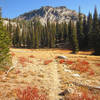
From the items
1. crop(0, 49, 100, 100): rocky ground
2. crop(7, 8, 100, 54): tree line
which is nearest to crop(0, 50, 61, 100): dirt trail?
crop(0, 49, 100, 100): rocky ground

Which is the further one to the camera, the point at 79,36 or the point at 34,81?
the point at 79,36

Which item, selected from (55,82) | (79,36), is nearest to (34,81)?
(55,82)

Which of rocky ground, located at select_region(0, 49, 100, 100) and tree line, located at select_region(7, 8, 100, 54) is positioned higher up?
tree line, located at select_region(7, 8, 100, 54)

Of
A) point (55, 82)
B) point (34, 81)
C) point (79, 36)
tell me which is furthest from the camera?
point (79, 36)

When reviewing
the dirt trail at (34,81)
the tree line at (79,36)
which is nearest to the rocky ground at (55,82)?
the dirt trail at (34,81)

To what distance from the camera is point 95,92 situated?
6738 mm

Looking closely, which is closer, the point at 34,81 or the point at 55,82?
the point at 55,82

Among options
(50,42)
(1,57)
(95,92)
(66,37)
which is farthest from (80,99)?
(66,37)

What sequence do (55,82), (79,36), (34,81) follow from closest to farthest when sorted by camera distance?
(55,82) → (34,81) → (79,36)

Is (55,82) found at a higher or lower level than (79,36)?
lower

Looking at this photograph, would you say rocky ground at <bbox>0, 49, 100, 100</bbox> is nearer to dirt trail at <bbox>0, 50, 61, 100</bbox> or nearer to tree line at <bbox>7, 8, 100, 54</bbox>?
dirt trail at <bbox>0, 50, 61, 100</bbox>

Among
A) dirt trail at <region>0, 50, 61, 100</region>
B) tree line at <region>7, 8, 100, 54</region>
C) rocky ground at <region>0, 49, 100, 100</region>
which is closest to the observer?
rocky ground at <region>0, 49, 100, 100</region>

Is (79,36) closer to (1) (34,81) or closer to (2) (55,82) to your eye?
(2) (55,82)

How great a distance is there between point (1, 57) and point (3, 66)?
1634 mm
